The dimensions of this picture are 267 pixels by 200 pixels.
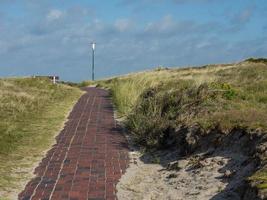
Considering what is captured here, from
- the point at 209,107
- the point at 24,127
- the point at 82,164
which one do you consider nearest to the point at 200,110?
the point at 209,107

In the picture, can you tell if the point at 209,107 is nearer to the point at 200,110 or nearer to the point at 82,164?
the point at 200,110

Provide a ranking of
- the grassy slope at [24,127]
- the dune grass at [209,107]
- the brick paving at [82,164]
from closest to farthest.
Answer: the brick paving at [82,164], the grassy slope at [24,127], the dune grass at [209,107]

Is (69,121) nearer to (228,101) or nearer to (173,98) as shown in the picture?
(173,98)

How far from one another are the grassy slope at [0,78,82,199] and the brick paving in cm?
23

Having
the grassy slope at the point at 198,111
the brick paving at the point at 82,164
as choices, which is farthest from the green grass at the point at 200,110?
the brick paving at the point at 82,164

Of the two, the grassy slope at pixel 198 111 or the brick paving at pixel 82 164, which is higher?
the grassy slope at pixel 198 111

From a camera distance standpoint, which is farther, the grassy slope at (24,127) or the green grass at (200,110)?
the green grass at (200,110)

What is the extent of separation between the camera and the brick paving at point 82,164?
7.47 meters

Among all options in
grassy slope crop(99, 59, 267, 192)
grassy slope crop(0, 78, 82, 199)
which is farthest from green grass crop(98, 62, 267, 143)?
grassy slope crop(0, 78, 82, 199)

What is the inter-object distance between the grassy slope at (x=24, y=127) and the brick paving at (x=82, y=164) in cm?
23

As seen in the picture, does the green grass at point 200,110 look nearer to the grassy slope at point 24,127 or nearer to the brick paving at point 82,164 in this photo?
the brick paving at point 82,164

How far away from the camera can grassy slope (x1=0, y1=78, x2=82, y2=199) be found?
8.59 metres

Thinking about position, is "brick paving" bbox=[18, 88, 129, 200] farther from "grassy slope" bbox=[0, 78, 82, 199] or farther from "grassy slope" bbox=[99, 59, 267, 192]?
"grassy slope" bbox=[99, 59, 267, 192]

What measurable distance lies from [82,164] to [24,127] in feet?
15.3
